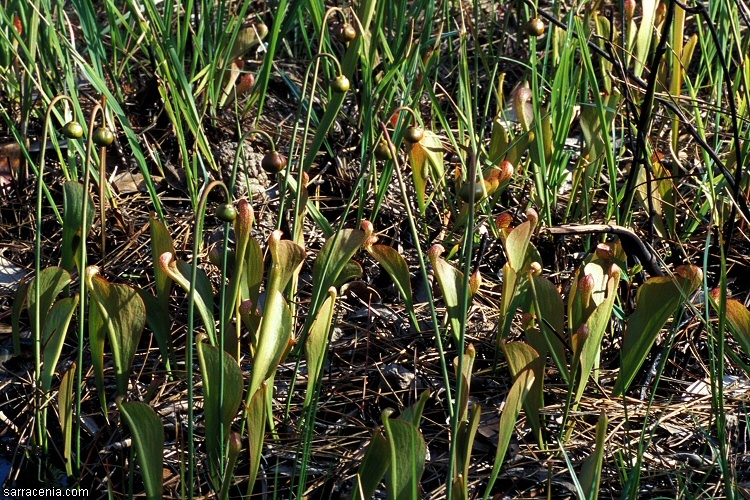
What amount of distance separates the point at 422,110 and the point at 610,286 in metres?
1.13

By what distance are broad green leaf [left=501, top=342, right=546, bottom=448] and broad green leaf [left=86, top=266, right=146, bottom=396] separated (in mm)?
548

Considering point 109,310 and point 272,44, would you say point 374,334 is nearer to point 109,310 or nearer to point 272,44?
point 109,310

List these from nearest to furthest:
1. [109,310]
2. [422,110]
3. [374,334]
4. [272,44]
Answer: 1. [109,310]
2. [374,334]
3. [272,44]
4. [422,110]

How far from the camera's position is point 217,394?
1.09 meters

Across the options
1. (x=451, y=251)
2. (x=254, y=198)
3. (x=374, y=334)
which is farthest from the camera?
(x=254, y=198)

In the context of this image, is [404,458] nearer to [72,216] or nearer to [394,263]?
[394,263]

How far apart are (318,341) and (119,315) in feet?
1.00

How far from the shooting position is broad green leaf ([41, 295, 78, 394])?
3.91 feet

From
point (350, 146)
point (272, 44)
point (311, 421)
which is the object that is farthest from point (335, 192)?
point (311, 421)

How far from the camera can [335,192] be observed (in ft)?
6.29

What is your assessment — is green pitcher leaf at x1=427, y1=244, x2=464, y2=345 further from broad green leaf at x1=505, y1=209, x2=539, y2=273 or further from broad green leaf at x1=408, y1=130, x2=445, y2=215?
broad green leaf at x1=408, y1=130, x2=445, y2=215

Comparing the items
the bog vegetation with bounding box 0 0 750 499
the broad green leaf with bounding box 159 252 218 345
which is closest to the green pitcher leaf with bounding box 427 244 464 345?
the bog vegetation with bounding box 0 0 750 499

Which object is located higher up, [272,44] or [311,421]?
[272,44]

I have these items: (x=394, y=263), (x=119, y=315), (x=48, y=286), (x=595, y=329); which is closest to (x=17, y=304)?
(x=48, y=286)
